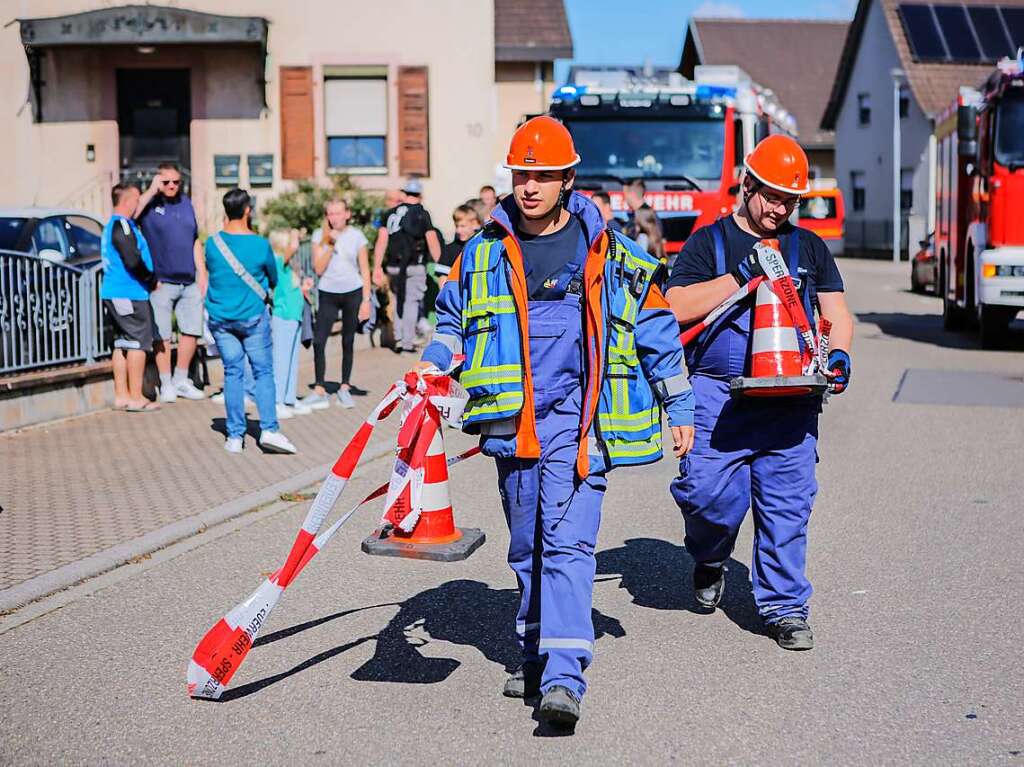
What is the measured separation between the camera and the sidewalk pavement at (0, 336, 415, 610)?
7.52 meters

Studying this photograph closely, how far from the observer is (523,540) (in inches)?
195

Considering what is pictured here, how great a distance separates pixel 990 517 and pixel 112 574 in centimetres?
472

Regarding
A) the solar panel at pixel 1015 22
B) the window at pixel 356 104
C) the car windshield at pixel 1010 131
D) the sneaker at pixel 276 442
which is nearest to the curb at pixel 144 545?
the sneaker at pixel 276 442

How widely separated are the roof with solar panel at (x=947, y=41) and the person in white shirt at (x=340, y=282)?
39906 millimetres

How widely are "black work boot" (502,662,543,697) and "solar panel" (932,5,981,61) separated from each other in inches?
1926

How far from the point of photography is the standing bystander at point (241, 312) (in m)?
10.4

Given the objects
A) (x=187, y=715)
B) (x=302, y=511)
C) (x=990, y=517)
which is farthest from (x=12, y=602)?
(x=990, y=517)

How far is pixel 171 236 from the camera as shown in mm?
13133

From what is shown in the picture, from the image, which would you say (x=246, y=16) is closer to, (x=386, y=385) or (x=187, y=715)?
(x=386, y=385)

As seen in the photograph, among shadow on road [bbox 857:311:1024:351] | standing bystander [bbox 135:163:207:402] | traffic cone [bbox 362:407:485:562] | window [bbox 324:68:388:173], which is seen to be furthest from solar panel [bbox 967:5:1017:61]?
traffic cone [bbox 362:407:485:562]

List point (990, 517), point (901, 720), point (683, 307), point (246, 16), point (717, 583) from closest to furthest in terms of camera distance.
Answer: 1. point (901, 720)
2. point (683, 307)
3. point (717, 583)
4. point (990, 517)
5. point (246, 16)

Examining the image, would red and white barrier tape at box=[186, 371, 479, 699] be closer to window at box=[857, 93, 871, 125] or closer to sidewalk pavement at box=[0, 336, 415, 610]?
sidewalk pavement at box=[0, 336, 415, 610]

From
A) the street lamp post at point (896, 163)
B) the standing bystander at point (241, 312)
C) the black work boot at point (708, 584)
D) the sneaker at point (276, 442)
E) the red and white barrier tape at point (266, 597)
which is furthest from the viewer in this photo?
the street lamp post at point (896, 163)

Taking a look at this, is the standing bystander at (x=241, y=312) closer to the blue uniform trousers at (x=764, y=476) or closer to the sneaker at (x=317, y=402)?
the sneaker at (x=317, y=402)
